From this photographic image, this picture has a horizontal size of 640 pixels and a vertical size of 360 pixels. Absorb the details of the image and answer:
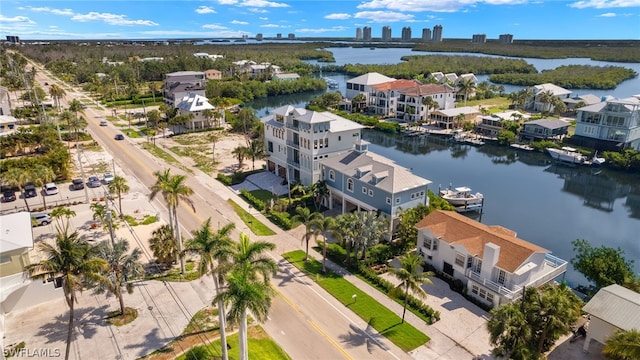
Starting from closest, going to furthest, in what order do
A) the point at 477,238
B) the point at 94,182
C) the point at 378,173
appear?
the point at 477,238 < the point at 378,173 < the point at 94,182

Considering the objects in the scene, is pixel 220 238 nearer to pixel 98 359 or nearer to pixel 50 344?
pixel 98 359

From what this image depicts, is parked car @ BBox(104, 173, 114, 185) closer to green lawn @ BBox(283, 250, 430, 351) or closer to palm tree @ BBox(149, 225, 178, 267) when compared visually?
palm tree @ BBox(149, 225, 178, 267)

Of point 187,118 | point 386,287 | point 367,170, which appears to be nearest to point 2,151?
point 187,118

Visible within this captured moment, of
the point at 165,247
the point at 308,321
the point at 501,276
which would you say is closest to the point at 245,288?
the point at 308,321

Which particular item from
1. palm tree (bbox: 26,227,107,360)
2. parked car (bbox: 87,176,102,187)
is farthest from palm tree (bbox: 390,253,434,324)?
parked car (bbox: 87,176,102,187)

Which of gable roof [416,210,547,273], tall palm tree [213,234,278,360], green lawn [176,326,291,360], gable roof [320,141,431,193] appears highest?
tall palm tree [213,234,278,360]

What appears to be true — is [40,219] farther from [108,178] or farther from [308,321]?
[308,321]
